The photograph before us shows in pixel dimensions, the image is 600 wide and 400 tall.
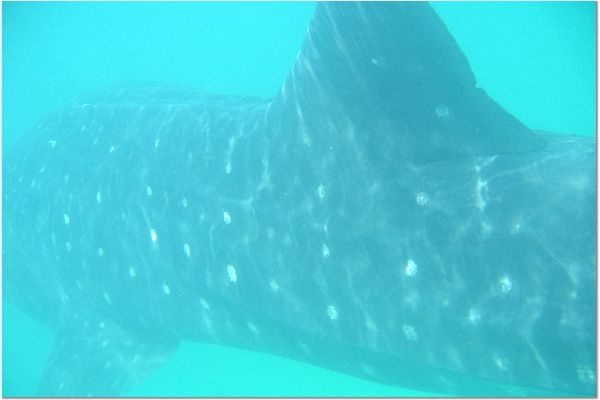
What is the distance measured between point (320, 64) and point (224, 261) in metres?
3.06

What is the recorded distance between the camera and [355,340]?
222 inches

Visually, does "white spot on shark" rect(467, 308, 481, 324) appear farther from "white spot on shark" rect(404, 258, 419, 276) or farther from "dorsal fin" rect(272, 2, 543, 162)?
"dorsal fin" rect(272, 2, 543, 162)

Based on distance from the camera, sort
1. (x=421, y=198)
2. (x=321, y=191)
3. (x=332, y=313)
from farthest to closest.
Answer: (x=332, y=313) → (x=321, y=191) → (x=421, y=198)

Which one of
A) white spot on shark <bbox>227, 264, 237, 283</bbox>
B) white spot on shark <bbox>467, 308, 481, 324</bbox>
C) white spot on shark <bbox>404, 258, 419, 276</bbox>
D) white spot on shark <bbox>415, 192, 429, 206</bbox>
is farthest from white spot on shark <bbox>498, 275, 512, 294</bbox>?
white spot on shark <bbox>227, 264, 237, 283</bbox>

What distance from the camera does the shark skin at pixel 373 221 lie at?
14.0 feet

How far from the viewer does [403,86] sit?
464 cm

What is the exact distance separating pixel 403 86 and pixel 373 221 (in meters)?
1.47

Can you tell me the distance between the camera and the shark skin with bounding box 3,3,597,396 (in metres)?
4.28

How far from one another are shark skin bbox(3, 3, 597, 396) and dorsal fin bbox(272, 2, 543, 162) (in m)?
0.02

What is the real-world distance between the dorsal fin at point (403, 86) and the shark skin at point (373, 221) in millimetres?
16

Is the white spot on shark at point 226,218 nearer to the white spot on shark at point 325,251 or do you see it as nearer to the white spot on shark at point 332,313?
the white spot on shark at point 325,251

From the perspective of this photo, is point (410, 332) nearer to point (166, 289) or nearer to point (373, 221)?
point (373, 221)

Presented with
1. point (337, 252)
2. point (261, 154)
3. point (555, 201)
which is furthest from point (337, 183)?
point (555, 201)

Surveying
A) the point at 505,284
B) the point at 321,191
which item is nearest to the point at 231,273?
the point at 321,191
